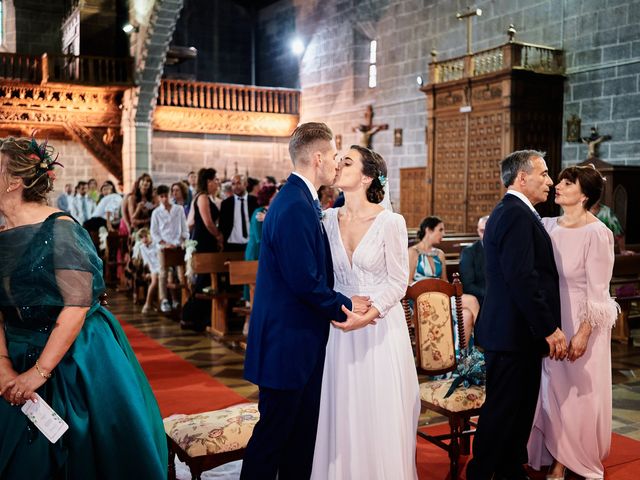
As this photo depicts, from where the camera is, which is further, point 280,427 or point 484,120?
point 484,120

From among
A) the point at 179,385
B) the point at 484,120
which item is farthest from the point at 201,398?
the point at 484,120

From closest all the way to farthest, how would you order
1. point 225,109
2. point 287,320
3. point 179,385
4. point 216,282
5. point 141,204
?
1. point 287,320
2. point 179,385
3. point 216,282
4. point 141,204
5. point 225,109

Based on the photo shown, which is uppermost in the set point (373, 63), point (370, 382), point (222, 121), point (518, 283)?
point (373, 63)

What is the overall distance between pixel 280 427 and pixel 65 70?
14.8 meters

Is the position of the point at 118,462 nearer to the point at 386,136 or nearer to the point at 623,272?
the point at 623,272

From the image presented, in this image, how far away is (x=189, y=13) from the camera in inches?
794

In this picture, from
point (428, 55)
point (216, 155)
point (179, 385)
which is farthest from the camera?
point (216, 155)

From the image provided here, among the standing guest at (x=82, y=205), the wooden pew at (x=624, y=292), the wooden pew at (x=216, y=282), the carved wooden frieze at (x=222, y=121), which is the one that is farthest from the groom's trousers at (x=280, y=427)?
the carved wooden frieze at (x=222, y=121)

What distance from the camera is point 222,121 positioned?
1741 cm

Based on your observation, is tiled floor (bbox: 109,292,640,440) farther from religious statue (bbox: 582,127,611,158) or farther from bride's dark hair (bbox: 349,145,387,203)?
religious statue (bbox: 582,127,611,158)

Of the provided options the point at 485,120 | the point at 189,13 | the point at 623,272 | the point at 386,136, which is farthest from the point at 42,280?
the point at 189,13

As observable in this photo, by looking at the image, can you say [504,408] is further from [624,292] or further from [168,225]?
[168,225]

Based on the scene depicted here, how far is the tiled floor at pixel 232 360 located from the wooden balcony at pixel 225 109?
9.25 metres

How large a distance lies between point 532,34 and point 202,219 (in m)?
7.81
